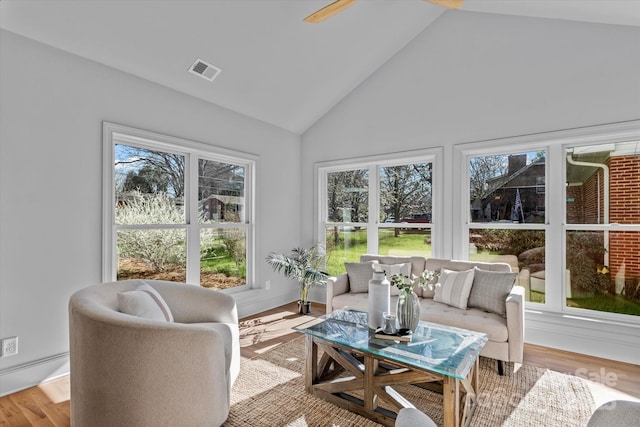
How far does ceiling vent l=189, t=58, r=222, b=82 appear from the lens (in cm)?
333

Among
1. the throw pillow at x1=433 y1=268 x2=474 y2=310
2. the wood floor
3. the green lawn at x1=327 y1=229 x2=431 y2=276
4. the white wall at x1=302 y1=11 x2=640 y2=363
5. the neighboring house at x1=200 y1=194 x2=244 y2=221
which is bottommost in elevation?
the wood floor

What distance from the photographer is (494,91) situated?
367cm

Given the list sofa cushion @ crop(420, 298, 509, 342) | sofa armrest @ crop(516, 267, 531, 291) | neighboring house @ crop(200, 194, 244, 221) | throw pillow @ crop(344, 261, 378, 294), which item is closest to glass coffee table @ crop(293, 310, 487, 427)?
sofa cushion @ crop(420, 298, 509, 342)

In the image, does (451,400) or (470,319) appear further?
(470,319)

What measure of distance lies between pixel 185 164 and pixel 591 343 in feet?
14.9

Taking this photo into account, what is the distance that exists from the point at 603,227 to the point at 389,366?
257 cm

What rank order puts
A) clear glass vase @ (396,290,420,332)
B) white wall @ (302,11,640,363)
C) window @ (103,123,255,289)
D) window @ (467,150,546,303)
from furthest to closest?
window @ (467,150,546,303)
window @ (103,123,255,289)
white wall @ (302,11,640,363)
clear glass vase @ (396,290,420,332)

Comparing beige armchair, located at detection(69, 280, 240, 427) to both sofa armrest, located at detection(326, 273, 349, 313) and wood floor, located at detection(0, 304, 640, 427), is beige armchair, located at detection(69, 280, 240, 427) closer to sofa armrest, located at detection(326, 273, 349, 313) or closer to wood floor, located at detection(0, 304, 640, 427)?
wood floor, located at detection(0, 304, 640, 427)

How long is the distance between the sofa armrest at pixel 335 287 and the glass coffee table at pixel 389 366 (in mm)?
1017

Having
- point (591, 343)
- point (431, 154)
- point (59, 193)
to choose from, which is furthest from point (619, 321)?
point (59, 193)

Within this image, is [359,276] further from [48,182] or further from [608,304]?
[48,182]

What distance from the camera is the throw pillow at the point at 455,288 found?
3121mm

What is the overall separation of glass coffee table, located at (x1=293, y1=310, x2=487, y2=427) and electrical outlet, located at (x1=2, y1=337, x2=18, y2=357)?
7.13 ft

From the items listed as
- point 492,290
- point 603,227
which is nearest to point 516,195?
point 603,227
